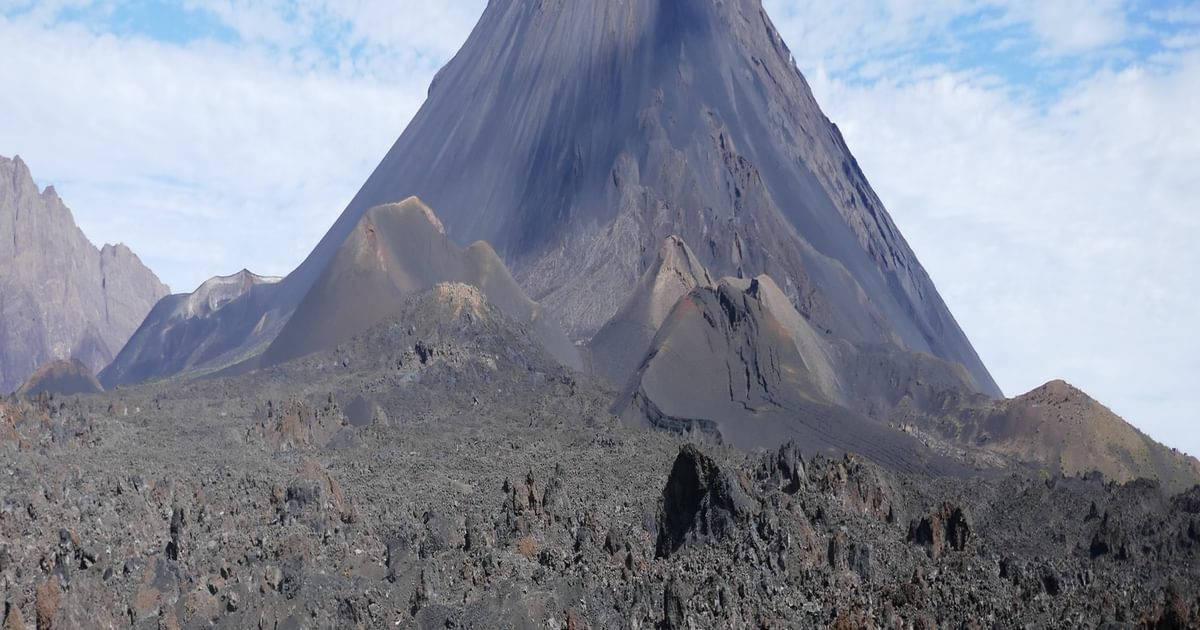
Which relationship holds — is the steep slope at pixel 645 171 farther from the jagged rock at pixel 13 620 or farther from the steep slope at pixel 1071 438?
the jagged rock at pixel 13 620

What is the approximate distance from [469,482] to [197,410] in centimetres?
2891

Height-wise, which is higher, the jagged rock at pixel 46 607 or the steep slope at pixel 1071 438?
the steep slope at pixel 1071 438

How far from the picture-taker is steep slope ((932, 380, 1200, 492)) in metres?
110

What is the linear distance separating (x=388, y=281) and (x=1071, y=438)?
5147 centimetres

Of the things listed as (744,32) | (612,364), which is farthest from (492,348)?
(744,32)

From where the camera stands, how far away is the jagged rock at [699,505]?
198 feet

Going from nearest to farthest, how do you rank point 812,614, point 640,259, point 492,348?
point 812,614, point 492,348, point 640,259

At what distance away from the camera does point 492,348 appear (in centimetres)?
11681

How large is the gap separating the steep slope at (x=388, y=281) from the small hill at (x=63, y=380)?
1803 cm

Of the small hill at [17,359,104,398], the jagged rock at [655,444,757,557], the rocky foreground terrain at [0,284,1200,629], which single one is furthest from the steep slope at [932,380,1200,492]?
the small hill at [17,359,104,398]

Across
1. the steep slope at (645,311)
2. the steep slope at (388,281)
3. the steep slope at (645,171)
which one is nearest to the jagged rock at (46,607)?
the steep slope at (388,281)

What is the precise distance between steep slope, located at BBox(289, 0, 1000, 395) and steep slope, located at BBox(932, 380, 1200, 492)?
32826 millimetres

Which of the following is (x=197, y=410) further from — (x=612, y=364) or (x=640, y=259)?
(x=640, y=259)

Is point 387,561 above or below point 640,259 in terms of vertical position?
below
